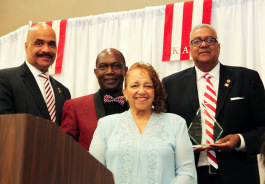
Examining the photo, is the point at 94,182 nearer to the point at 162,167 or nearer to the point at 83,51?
the point at 162,167

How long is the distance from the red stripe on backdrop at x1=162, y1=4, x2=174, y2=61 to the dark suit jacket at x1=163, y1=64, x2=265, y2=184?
59.8 inches

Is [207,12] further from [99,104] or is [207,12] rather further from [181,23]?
[99,104]

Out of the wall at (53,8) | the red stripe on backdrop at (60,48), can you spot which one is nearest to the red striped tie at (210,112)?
the wall at (53,8)

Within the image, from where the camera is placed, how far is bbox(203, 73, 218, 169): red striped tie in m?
2.63

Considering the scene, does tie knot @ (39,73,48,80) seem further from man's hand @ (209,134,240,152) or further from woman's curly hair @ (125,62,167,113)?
man's hand @ (209,134,240,152)

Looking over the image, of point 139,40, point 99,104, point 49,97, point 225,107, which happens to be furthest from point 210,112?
point 139,40

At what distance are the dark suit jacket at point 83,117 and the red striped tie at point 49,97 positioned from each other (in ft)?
0.32

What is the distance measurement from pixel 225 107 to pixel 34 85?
4.74 feet

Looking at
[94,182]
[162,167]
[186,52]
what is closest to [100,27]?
[186,52]

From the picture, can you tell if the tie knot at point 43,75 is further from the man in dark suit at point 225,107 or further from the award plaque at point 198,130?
the award plaque at point 198,130

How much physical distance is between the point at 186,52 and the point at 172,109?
1.56 metres

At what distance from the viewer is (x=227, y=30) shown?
4.21 m

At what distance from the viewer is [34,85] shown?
2963 millimetres

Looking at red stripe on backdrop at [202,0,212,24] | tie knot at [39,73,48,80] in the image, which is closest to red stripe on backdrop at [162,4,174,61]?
red stripe on backdrop at [202,0,212,24]
